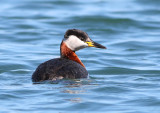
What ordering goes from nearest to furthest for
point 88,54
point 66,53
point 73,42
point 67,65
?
point 67,65, point 73,42, point 66,53, point 88,54

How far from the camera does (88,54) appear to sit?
14.1 m

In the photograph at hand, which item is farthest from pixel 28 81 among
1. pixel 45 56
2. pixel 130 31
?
pixel 130 31

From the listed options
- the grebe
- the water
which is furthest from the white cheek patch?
the water

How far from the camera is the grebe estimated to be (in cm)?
903

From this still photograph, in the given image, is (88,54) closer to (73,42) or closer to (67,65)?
(73,42)

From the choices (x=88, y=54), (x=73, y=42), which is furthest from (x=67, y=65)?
(x=88, y=54)

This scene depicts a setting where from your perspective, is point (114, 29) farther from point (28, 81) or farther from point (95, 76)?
point (28, 81)

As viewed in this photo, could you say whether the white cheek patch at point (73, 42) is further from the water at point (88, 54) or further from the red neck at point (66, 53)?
the water at point (88, 54)

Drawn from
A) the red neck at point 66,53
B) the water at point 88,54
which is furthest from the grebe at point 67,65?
the water at point 88,54

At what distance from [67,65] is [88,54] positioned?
16.0ft

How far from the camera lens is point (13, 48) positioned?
14.7 m

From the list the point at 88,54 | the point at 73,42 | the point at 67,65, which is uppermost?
the point at 73,42

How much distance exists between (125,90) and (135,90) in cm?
Result: 21

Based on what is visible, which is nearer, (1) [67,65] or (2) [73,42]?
(1) [67,65]
